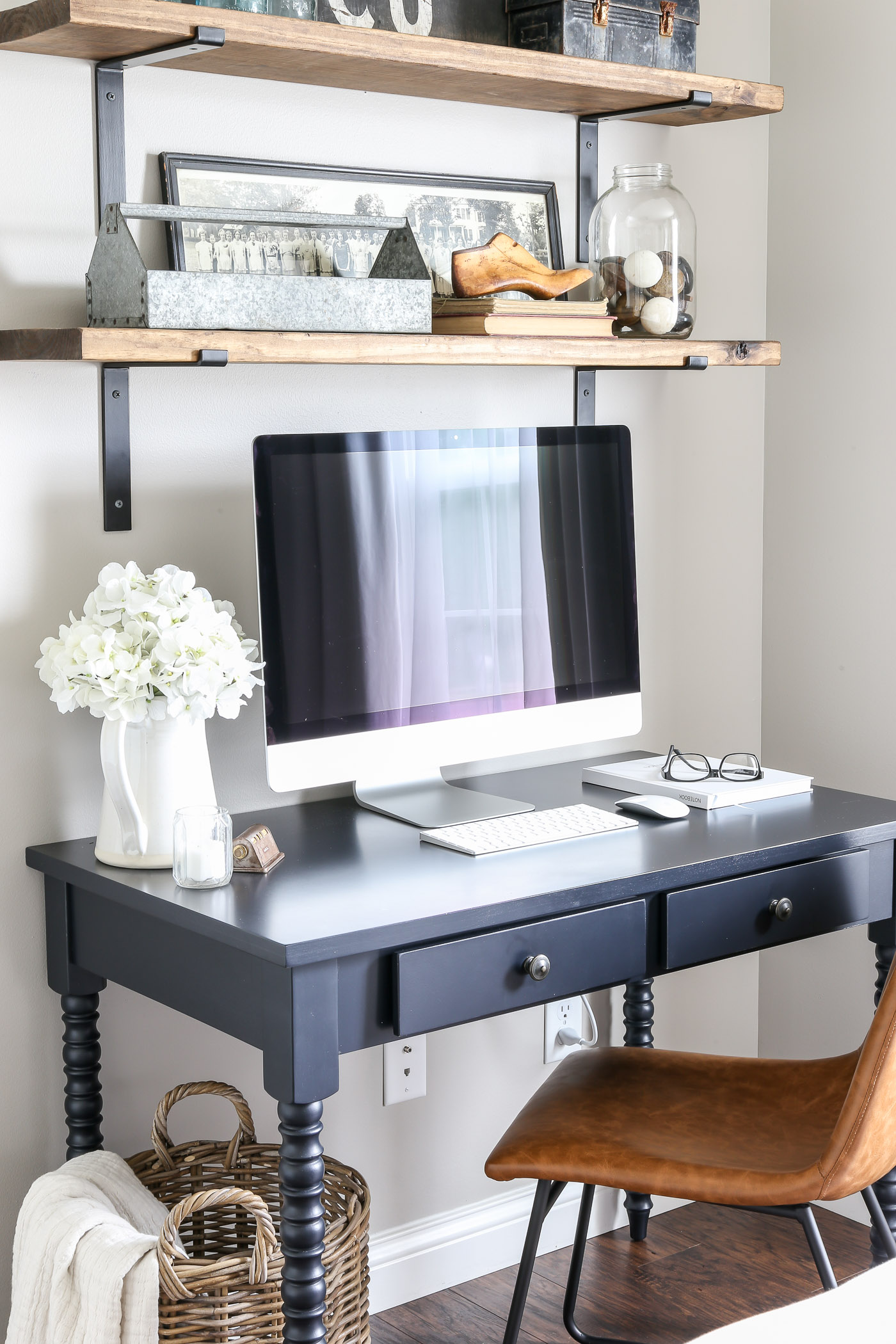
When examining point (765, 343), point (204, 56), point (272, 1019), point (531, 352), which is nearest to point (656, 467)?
point (765, 343)

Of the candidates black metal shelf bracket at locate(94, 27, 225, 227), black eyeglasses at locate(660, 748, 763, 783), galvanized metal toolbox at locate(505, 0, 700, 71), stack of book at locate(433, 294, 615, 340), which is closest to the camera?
black metal shelf bracket at locate(94, 27, 225, 227)

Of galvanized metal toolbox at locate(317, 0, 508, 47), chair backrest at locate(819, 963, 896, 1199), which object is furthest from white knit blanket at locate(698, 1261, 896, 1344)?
galvanized metal toolbox at locate(317, 0, 508, 47)

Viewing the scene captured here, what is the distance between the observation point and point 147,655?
171 cm

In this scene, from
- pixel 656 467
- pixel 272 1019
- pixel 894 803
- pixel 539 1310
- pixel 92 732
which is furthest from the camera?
pixel 656 467

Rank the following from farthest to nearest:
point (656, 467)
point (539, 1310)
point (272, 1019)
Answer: point (656, 467), point (539, 1310), point (272, 1019)

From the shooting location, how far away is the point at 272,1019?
4.88 feet

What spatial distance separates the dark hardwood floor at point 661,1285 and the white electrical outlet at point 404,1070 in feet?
1.07

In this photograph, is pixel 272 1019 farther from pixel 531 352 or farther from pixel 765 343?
pixel 765 343

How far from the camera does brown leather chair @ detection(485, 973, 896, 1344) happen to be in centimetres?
158

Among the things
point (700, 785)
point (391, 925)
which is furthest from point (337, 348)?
point (700, 785)

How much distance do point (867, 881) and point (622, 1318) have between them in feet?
2.58

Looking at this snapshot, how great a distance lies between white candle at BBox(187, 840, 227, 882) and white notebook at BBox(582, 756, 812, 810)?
696 mm

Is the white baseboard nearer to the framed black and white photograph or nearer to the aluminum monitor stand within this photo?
the aluminum monitor stand

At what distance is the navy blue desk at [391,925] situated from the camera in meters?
1.49
